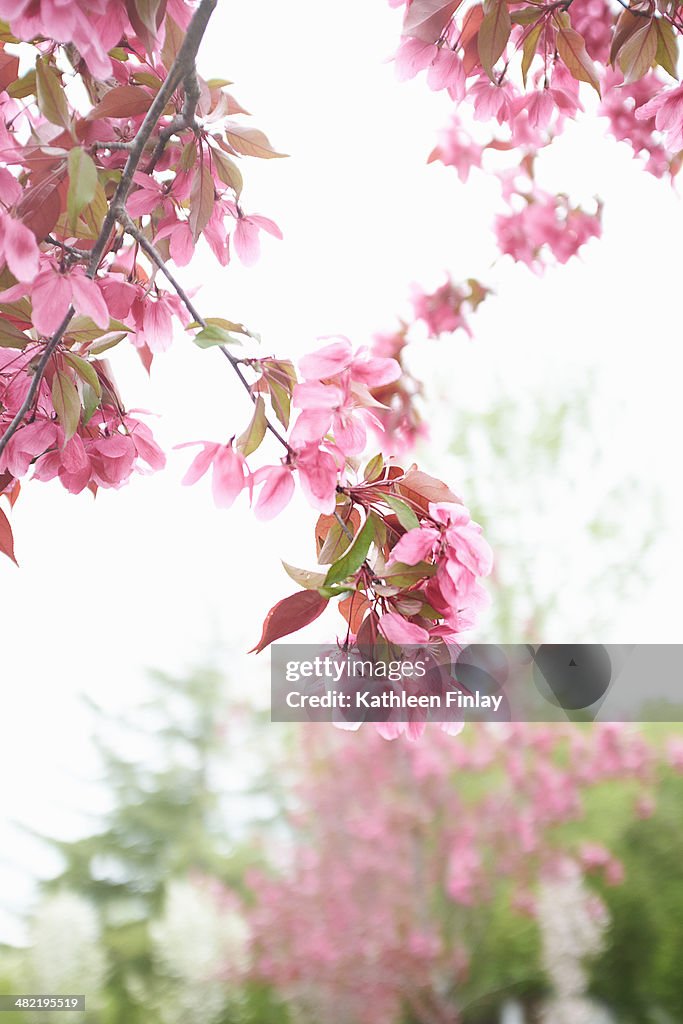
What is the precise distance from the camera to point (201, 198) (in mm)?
424

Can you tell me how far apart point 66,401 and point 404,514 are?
164 millimetres

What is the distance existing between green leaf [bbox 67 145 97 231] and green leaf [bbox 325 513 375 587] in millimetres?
154

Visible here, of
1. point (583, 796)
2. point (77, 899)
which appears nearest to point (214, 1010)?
point (77, 899)

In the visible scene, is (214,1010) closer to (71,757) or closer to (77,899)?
(77,899)

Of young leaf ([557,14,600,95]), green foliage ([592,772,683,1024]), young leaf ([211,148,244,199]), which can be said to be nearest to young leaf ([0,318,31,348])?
young leaf ([211,148,244,199])

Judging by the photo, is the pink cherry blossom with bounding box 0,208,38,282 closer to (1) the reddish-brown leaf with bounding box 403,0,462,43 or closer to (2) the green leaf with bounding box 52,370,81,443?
(2) the green leaf with bounding box 52,370,81,443

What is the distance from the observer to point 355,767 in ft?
9.95

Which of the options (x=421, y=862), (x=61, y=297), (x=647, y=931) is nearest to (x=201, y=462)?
(x=61, y=297)

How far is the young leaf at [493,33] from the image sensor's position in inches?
16.8

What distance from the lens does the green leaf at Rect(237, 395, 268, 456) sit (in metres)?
0.40

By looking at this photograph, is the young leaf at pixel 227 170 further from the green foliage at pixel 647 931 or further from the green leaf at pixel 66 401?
the green foliage at pixel 647 931

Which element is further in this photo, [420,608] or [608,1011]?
[608,1011]

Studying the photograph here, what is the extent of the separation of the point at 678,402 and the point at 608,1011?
2367 mm
